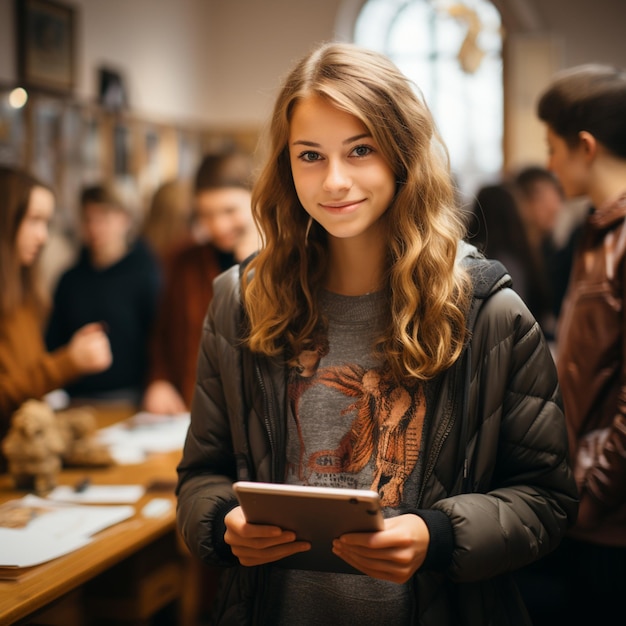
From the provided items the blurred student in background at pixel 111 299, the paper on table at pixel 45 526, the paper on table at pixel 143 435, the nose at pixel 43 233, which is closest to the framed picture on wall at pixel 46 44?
the blurred student in background at pixel 111 299

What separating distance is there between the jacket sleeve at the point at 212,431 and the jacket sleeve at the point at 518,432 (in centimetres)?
46

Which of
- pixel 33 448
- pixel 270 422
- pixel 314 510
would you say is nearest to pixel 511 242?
pixel 33 448

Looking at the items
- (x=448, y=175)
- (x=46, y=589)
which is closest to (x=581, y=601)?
(x=448, y=175)

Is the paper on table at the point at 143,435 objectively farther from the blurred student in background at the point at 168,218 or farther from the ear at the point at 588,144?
the blurred student in background at the point at 168,218

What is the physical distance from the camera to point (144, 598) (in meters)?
2.58

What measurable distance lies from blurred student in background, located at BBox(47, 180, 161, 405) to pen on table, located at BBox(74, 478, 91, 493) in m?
1.64

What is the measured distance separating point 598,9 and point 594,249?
7374 millimetres

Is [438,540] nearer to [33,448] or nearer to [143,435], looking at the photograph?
[33,448]

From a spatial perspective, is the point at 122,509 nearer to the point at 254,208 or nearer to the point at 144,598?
the point at 144,598

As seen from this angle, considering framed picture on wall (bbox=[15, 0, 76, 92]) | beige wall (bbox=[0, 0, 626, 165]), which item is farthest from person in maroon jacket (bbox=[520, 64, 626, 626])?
beige wall (bbox=[0, 0, 626, 165])

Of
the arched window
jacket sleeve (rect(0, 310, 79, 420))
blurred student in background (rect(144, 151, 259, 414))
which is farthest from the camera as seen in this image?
the arched window

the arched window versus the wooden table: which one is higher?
the arched window

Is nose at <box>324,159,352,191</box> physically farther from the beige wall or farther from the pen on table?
the beige wall

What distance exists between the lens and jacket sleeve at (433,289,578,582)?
4.99 ft
